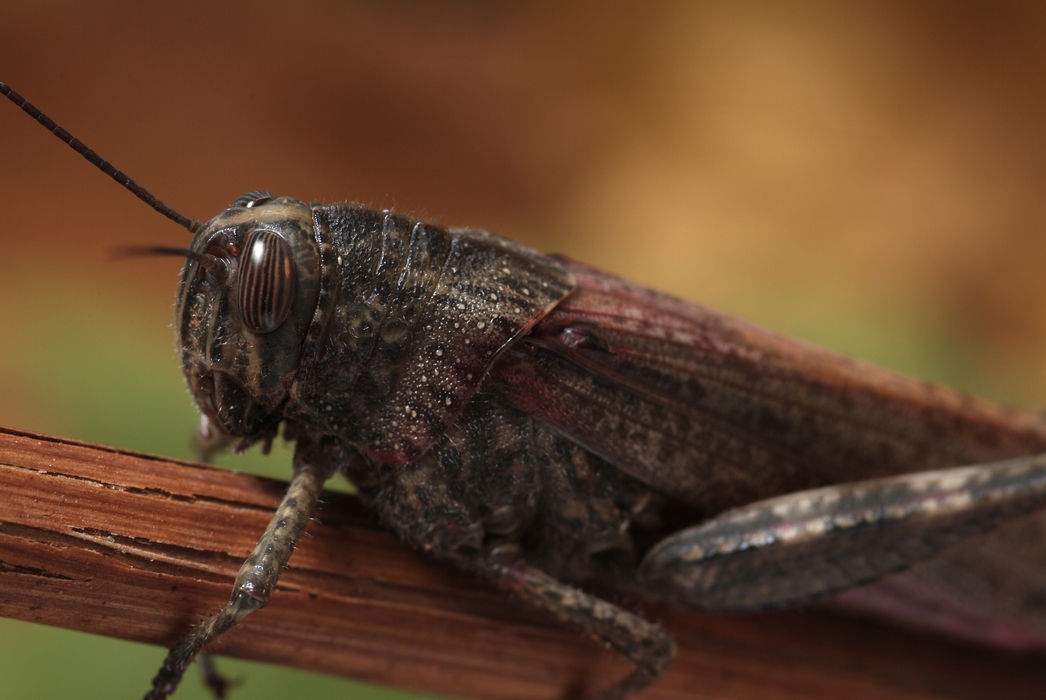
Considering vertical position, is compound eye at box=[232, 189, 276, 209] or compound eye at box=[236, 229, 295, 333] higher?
compound eye at box=[232, 189, 276, 209]

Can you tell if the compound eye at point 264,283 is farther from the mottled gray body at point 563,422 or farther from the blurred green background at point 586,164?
the blurred green background at point 586,164

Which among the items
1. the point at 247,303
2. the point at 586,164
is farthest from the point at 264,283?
the point at 586,164

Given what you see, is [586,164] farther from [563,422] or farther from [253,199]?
[253,199]

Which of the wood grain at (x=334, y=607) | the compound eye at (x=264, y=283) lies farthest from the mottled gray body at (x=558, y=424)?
the wood grain at (x=334, y=607)

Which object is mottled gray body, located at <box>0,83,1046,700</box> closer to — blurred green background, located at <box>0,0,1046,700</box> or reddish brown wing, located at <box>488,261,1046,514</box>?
reddish brown wing, located at <box>488,261,1046,514</box>

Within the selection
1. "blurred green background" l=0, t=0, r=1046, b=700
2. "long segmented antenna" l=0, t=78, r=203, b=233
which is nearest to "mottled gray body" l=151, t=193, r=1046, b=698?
"long segmented antenna" l=0, t=78, r=203, b=233

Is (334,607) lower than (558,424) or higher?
lower
